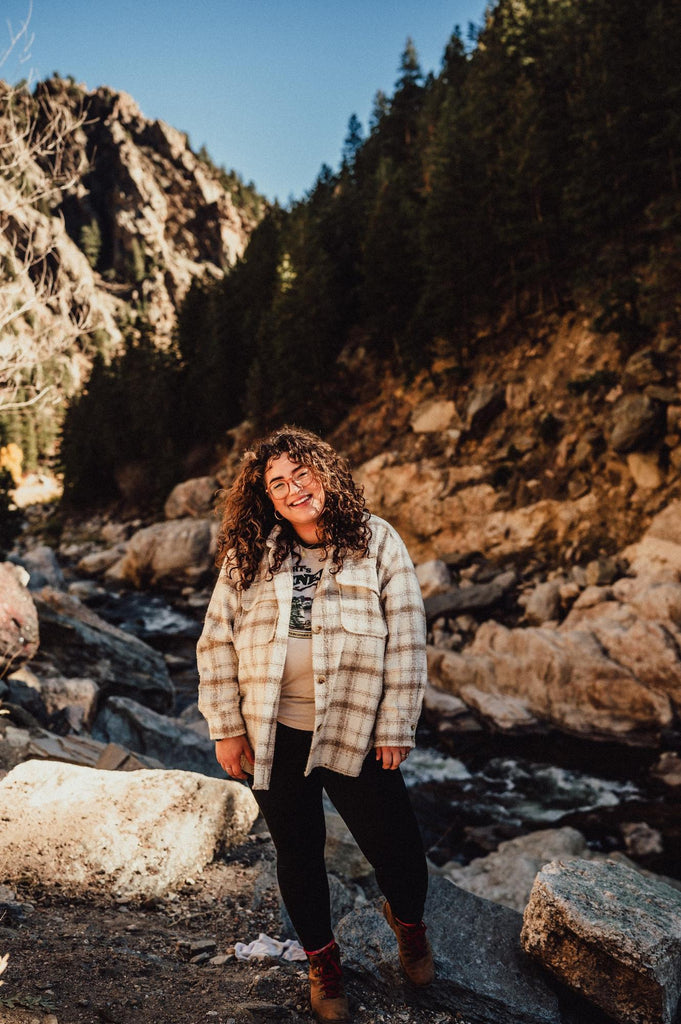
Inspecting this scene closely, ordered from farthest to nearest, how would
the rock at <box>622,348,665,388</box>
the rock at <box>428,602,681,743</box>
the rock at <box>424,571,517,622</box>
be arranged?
the rock at <box>622,348,665,388</box> → the rock at <box>424,571,517,622</box> → the rock at <box>428,602,681,743</box>

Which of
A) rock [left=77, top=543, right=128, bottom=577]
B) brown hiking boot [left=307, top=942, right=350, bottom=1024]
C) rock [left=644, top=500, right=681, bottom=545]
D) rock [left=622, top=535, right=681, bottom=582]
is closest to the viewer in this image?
brown hiking boot [left=307, top=942, right=350, bottom=1024]

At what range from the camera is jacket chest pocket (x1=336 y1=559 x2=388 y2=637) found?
2.32m

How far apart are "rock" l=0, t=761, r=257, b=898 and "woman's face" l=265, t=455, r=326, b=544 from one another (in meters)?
2.62

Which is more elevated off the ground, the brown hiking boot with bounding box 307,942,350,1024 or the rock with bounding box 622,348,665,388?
the rock with bounding box 622,348,665,388

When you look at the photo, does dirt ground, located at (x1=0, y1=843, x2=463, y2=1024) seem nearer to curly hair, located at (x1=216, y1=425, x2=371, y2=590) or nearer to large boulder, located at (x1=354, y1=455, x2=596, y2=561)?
curly hair, located at (x1=216, y1=425, x2=371, y2=590)

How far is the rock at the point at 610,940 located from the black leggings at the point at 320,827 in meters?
0.87

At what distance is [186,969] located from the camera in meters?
2.81

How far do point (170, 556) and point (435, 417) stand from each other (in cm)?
1207

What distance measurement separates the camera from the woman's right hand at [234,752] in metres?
2.43

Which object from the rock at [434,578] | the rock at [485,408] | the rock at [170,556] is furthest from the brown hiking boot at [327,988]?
the rock at [170,556]

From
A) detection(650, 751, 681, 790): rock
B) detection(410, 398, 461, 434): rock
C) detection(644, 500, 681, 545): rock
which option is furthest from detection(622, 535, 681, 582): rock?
detection(410, 398, 461, 434): rock

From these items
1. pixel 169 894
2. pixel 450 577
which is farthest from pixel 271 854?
pixel 450 577

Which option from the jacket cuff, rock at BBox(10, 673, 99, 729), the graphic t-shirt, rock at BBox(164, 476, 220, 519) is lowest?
rock at BBox(10, 673, 99, 729)

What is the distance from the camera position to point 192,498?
96.6 feet
